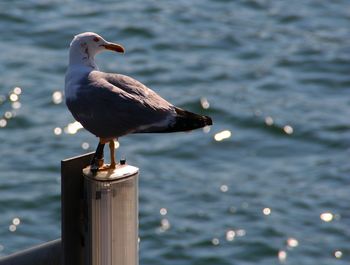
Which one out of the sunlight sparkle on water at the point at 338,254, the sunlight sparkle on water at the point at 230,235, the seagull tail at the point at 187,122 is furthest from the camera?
the sunlight sparkle on water at the point at 230,235

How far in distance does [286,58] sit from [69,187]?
9199 mm

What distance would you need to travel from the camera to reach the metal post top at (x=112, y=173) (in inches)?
150

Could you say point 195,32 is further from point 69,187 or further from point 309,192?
point 69,187

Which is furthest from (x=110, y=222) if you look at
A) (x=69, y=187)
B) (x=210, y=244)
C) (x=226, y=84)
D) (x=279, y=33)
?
(x=279, y=33)

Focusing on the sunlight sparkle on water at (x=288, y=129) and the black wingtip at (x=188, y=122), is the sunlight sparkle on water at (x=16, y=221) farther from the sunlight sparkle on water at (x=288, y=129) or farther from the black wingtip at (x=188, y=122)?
the black wingtip at (x=188, y=122)

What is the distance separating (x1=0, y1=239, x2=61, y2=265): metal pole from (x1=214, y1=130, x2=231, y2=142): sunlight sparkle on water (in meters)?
7.05

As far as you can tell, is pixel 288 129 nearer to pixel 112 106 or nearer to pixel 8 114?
pixel 8 114

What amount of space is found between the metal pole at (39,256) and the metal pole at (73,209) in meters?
0.12

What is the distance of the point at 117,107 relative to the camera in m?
4.35

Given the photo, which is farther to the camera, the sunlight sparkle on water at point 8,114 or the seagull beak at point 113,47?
the sunlight sparkle on water at point 8,114

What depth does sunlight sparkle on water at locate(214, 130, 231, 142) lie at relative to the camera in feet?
36.2

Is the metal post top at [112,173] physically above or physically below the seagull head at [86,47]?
below

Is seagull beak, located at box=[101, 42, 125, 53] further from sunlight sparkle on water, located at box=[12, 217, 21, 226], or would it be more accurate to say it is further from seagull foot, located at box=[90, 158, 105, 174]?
sunlight sparkle on water, located at box=[12, 217, 21, 226]

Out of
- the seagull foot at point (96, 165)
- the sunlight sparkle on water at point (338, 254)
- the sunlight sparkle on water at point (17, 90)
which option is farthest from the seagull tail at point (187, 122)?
the sunlight sparkle on water at point (17, 90)
